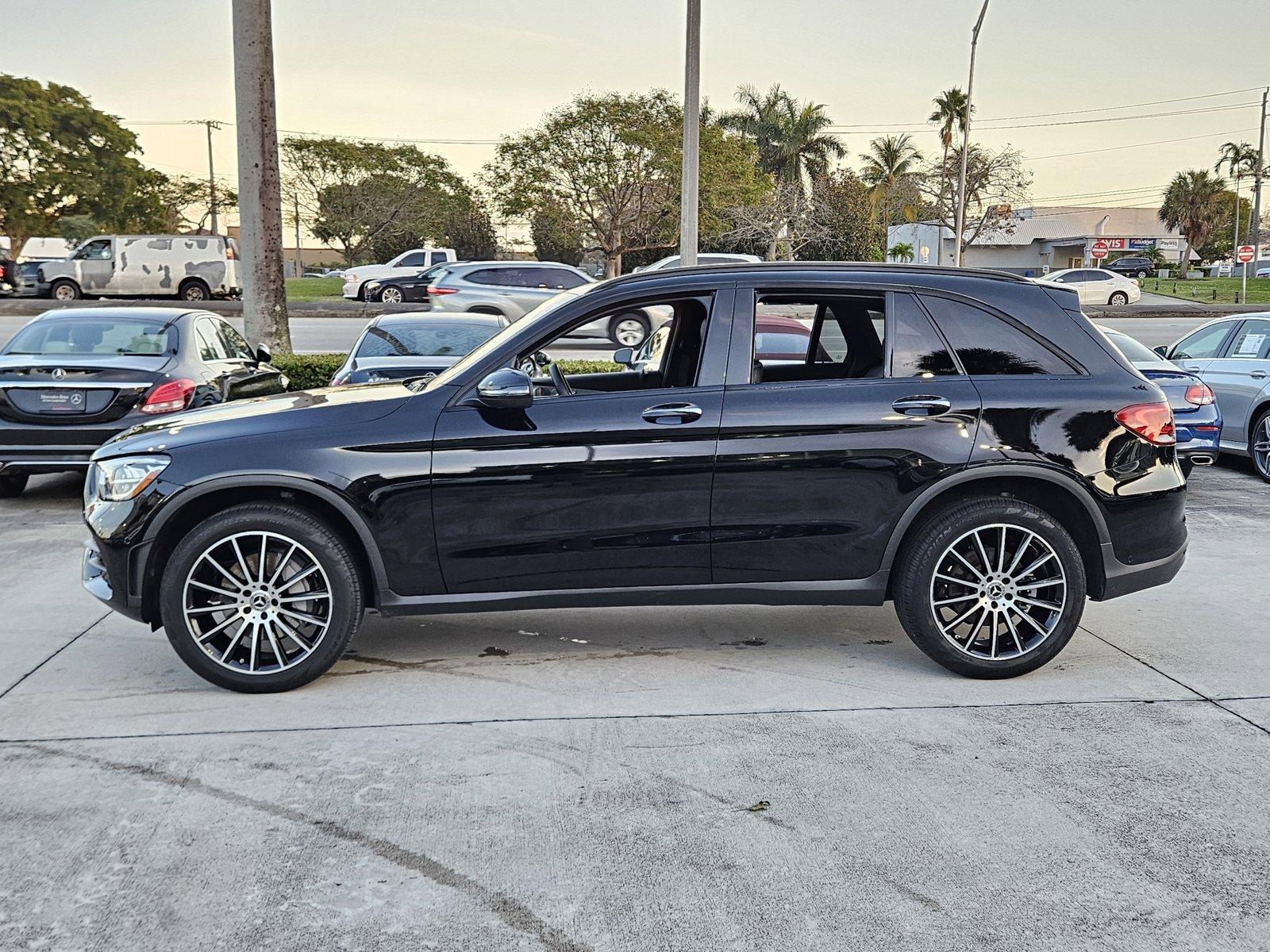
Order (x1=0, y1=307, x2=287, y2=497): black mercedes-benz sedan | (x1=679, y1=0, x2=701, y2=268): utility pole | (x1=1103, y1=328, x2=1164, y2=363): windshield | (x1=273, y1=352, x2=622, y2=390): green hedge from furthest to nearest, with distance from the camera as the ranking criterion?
(x1=679, y1=0, x2=701, y2=268): utility pole, (x1=273, y1=352, x2=622, y2=390): green hedge, (x1=1103, y1=328, x2=1164, y2=363): windshield, (x1=0, y1=307, x2=287, y2=497): black mercedes-benz sedan

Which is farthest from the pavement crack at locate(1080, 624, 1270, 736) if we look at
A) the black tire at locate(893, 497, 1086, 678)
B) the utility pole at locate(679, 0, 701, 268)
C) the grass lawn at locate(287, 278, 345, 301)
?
the grass lawn at locate(287, 278, 345, 301)

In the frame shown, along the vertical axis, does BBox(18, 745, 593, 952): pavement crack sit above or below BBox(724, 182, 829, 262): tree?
below

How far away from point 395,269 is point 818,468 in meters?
33.2

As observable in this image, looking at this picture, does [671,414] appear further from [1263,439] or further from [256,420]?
[1263,439]

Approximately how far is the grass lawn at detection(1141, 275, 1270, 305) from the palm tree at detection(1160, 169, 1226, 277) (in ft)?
45.1

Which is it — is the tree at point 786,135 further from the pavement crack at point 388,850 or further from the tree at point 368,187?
the pavement crack at point 388,850

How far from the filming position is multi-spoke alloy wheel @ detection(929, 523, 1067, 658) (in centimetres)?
506

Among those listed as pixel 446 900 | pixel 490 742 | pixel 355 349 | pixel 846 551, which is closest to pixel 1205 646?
pixel 846 551

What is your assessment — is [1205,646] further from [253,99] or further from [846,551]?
[253,99]

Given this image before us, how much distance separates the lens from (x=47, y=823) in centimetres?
371

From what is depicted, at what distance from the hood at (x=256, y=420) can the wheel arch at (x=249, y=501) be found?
21cm

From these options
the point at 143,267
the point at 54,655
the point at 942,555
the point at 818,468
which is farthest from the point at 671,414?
the point at 143,267

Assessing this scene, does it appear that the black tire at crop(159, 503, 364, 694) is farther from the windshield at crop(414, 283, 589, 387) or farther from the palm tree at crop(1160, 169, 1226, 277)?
the palm tree at crop(1160, 169, 1226, 277)

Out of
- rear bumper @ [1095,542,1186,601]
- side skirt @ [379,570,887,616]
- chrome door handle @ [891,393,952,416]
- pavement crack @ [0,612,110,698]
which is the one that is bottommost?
pavement crack @ [0,612,110,698]
